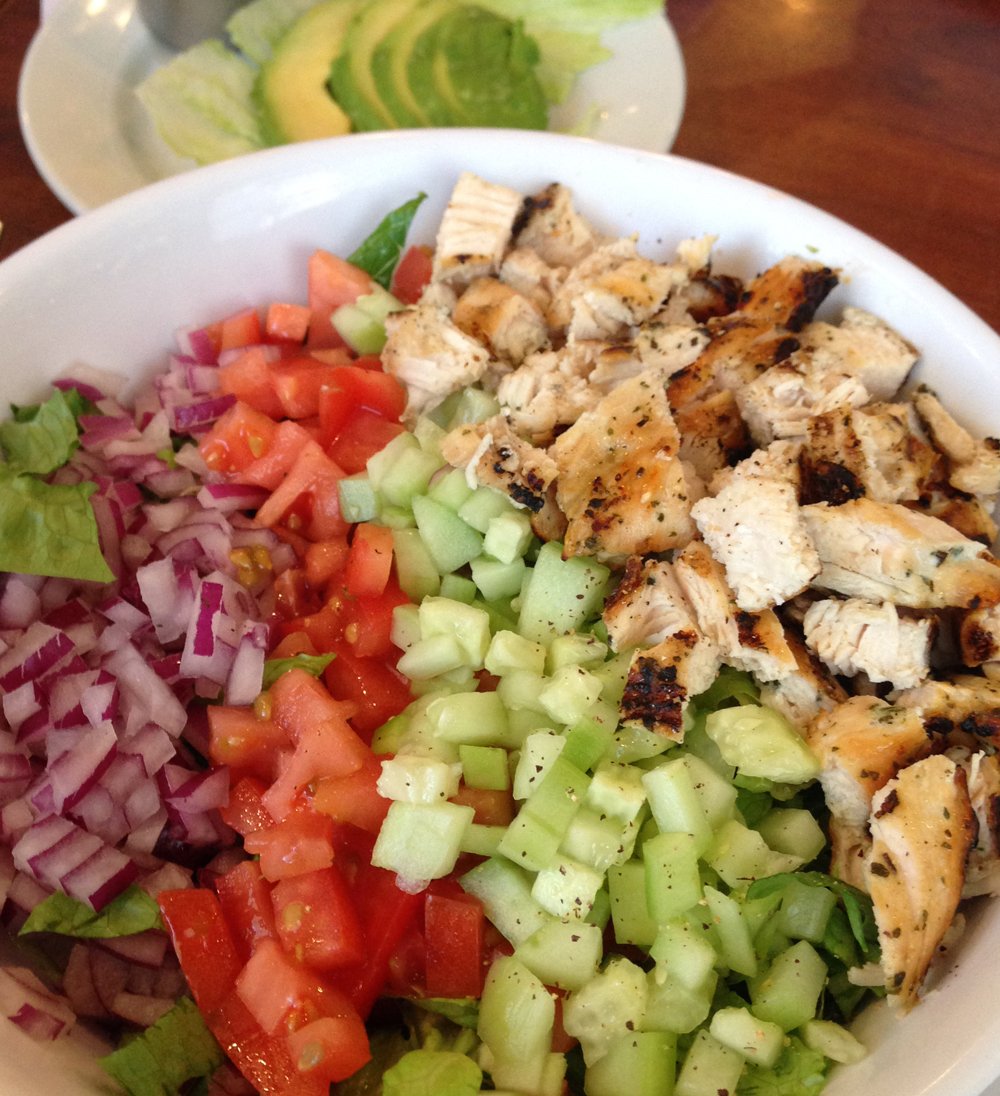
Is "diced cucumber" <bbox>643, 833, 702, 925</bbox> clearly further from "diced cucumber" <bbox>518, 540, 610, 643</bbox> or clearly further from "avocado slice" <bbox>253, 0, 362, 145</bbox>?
"avocado slice" <bbox>253, 0, 362, 145</bbox>

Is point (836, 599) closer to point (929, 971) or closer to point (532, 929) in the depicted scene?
point (929, 971)

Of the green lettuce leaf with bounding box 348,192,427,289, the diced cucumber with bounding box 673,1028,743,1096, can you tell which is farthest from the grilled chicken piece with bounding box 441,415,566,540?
the diced cucumber with bounding box 673,1028,743,1096

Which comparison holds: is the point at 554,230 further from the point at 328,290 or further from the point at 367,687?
the point at 367,687

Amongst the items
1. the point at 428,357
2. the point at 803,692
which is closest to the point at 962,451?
the point at 803,692

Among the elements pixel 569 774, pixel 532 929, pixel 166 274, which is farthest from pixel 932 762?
pixel 166 274

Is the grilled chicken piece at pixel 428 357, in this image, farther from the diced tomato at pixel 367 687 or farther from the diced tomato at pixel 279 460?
the diced tomato at pixel 367 687
